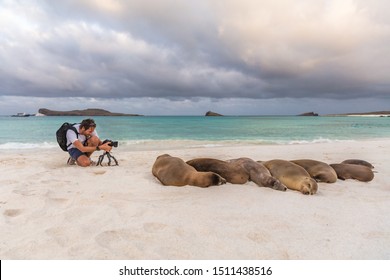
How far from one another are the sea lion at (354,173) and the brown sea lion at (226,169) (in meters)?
2.21

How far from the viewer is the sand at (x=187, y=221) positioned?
277 centimetres

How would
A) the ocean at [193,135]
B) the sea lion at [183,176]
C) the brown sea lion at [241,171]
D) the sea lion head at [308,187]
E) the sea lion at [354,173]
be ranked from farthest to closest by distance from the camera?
the ocean at [193,135]
the sea lion at [354,173]
the brown sea lion at [241,171]
the sea lion at [183,176]
the sea lion head at [308,187]

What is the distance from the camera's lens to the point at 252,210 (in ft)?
12.7

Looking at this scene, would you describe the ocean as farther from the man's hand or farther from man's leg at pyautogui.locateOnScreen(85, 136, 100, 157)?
the man's hand

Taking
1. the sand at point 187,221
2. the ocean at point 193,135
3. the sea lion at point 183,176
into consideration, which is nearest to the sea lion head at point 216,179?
the sea lion at point 183,176

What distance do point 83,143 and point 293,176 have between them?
17.4ft

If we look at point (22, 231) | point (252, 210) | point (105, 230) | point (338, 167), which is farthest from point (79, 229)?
point (338, 167)

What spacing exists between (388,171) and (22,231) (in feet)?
25.5

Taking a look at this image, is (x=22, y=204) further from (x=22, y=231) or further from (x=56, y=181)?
(x=56, y=181)

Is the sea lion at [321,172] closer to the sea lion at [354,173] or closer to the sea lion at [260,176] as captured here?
the sea lion at [354,173]

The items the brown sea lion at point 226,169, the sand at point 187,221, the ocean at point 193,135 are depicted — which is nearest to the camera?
the sand at point 187,221

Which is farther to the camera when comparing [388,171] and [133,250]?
[388,171]

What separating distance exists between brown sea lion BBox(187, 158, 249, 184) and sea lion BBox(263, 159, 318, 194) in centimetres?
64

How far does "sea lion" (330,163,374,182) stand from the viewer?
19.0 ft
